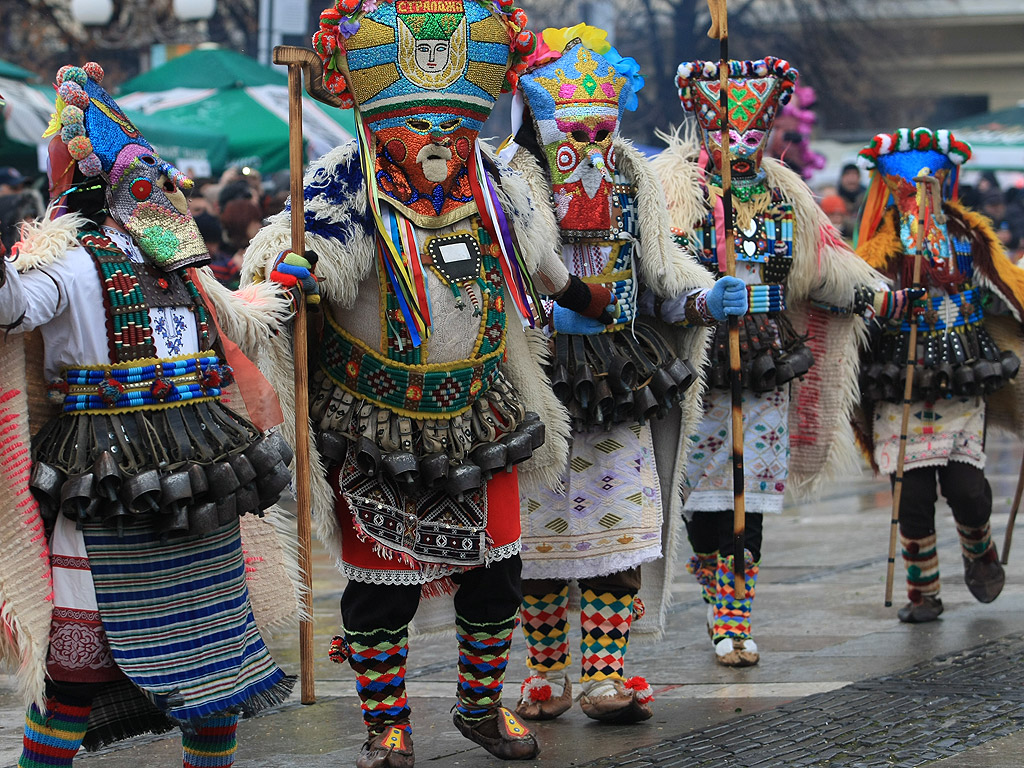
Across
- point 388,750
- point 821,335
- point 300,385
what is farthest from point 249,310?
point 821,335

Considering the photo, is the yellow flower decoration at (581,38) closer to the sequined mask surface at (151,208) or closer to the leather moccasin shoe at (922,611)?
the sequined mask surface at (151,208)

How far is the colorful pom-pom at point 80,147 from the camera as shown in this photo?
3.66m

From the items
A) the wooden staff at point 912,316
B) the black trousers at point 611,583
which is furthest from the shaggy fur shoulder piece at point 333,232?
the wooden staff at point 912,316

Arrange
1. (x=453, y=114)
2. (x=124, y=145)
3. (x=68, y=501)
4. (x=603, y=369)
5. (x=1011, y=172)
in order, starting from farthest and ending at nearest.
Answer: (x=1011, y=172), (x=603, y=369), (x=453, y=114), (x=124, y=145), (x=68, y=501)

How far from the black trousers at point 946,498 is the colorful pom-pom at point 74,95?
419 centimetres

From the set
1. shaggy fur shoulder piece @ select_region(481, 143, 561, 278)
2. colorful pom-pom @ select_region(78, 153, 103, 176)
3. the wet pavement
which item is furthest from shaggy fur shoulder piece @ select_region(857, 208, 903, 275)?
colorful pom-pom @ select_region(78, 153, 103, 176)

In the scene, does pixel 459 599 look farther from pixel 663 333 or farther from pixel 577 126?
pixel 577 126

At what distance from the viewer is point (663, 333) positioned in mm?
5586

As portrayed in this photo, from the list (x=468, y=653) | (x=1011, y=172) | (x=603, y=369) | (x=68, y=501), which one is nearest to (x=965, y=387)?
(x=603, y=369)

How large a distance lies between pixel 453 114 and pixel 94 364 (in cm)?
132

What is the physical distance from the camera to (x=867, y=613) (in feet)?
22.4

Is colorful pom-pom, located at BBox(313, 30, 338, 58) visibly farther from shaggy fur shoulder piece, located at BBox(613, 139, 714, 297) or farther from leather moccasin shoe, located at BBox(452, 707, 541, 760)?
leather moccasin shoe, located at BBox(452, 707, 541, 760)

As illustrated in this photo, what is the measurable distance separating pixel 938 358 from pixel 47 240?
4.21m

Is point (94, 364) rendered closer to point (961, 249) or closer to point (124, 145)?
point (124, 145)
